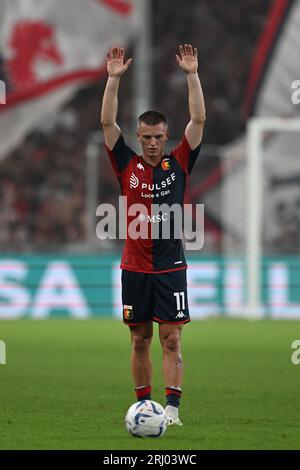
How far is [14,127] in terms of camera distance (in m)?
31.5

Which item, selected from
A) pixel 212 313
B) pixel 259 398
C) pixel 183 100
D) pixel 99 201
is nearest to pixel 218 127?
pixel 183 100

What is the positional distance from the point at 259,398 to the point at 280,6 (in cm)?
1962

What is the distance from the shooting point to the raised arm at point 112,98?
9523mm

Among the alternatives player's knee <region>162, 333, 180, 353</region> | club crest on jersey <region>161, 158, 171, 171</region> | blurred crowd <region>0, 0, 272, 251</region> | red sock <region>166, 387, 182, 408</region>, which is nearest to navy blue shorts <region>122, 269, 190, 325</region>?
player's knee <region>162, 333, 180, 353</region>

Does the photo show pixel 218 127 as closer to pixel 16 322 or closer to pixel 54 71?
pixel 54 71

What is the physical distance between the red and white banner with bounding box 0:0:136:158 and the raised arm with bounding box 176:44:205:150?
67.9 feet

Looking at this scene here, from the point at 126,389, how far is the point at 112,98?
355 centimetres

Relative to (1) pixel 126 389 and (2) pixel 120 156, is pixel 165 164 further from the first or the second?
(1) pixel 126 389

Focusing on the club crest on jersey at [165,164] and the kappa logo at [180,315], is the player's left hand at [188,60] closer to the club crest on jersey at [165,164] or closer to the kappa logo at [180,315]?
the club crest on jersey at [165,164]

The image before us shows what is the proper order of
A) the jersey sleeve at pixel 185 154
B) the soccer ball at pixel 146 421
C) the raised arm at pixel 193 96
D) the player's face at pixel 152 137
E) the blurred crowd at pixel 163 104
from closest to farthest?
the soccer ball at pixel 146 421 → the player's face at pixel 152 137 → the raised arm at pixel 193 96 → the jersey sleeve at pixel 185 154 → the blurred crowd at pixel 163 104

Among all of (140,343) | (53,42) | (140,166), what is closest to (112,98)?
(140,166)

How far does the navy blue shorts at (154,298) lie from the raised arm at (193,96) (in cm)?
102

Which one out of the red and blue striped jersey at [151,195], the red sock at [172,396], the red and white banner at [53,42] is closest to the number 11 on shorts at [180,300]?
the red and blue striped jersey at [151,195]

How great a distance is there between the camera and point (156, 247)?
966cm
